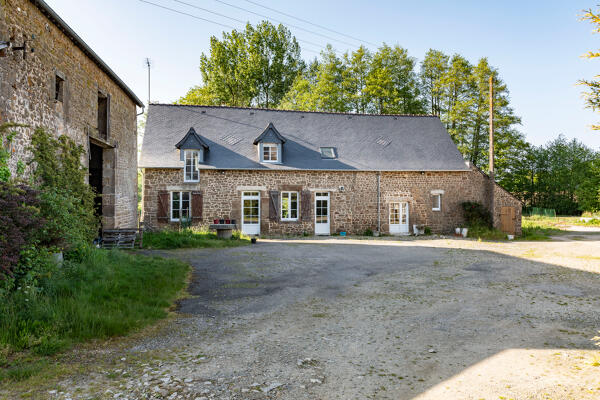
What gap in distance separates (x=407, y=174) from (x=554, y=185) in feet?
89.1

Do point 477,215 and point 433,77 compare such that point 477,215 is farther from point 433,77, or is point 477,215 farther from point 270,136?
point 433,77

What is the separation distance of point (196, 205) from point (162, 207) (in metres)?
1.46

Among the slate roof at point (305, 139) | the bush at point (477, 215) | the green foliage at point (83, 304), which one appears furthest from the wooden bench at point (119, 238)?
the bush at point (477, 215)

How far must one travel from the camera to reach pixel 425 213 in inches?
723

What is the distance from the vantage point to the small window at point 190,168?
16469 mm

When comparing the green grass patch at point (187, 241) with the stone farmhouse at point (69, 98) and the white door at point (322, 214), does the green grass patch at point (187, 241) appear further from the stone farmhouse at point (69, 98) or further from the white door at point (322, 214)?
the white door at point (322, 214)

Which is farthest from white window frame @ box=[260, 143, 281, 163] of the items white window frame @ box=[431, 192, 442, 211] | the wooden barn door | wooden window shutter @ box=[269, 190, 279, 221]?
the wooden barn door

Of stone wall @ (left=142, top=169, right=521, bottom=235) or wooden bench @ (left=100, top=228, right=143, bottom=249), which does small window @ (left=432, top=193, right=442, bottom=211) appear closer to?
stone wall @ (left=142, top=169, right=521, bottom=235)

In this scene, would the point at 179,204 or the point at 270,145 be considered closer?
the point at 179,204

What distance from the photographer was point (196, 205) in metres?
16.4

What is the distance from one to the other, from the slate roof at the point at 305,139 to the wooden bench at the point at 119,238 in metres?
5.48

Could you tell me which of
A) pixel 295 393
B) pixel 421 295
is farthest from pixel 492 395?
pixel 421 295

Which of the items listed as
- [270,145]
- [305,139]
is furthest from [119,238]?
[305,139]

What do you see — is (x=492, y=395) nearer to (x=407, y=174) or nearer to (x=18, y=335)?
(x=18, y=335)
